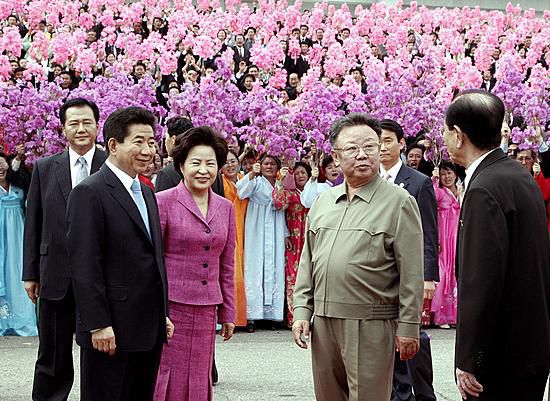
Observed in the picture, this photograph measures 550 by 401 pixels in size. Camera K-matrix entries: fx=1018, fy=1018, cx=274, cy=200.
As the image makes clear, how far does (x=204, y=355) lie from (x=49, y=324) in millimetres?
1206

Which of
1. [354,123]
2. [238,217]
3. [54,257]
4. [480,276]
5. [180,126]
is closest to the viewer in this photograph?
[480,276]

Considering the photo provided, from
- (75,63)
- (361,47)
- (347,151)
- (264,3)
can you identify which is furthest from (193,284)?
(264,3)

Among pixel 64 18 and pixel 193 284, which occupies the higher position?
pixel 64 18

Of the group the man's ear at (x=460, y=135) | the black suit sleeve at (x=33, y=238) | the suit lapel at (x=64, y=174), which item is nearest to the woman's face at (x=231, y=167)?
the suit lapel at (x=64, y=174)

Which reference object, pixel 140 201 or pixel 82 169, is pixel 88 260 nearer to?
pixel 140 201

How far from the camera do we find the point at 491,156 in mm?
4094

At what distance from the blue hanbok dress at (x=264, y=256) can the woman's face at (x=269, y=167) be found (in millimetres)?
84

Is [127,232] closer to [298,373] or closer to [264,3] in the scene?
[298,373]

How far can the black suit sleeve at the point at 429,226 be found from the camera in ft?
20.9

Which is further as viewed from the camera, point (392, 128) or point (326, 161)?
point (326, 161)

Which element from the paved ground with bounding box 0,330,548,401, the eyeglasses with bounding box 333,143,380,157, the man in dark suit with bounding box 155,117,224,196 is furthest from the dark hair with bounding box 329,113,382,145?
the paved ground with bounding box 0,330,548,401

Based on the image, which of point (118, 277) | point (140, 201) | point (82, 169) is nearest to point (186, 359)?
point (118, 277)

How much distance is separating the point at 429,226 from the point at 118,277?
236 centimetres

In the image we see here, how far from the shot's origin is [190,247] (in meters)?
5.41
